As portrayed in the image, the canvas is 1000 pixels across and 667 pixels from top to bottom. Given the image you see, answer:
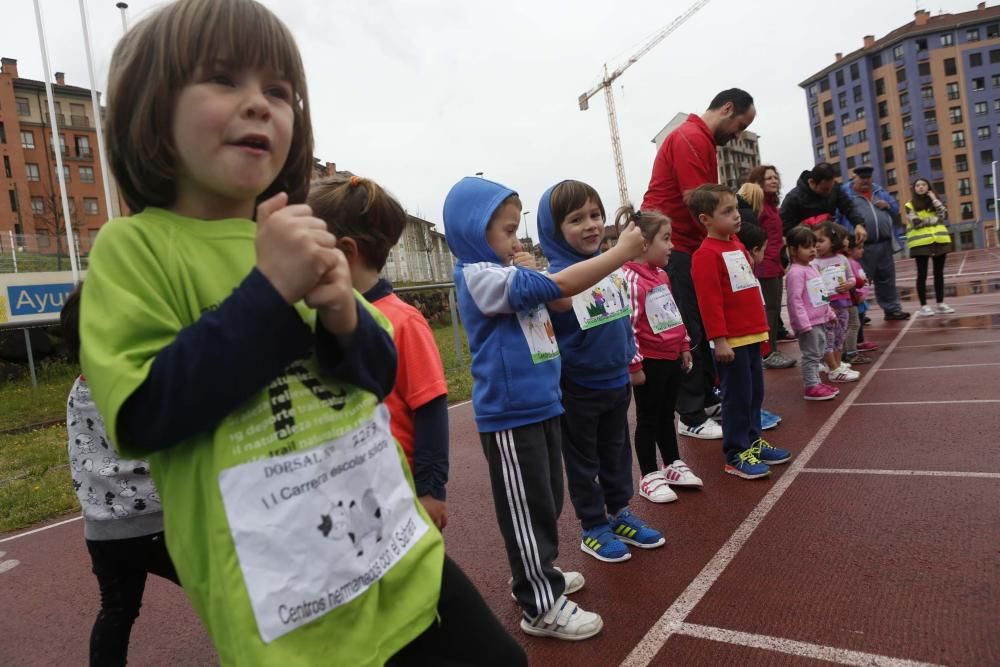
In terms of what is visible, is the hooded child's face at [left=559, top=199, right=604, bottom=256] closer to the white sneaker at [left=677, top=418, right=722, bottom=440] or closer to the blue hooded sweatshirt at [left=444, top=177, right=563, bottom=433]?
the blue hooded sweatshirt at [left=444, top=177, right=563, bottom=433]

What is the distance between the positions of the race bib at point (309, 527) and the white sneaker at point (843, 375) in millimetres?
6317

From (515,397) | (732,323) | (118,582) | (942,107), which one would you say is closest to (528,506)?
(515,397)

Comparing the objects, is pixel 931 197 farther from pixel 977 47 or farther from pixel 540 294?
pixel 977 47

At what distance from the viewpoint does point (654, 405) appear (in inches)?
148

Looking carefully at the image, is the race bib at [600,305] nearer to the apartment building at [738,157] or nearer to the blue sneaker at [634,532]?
the blue sneaker at [634,532]

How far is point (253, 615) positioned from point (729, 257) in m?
3.63

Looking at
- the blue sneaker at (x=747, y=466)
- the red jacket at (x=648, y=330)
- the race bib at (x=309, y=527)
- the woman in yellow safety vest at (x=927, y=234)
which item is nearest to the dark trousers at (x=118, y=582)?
the race bib at (x=309, y=527)

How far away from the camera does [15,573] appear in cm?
385

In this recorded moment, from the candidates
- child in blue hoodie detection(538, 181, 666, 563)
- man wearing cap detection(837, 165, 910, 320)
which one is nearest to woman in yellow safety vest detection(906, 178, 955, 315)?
man wearing cap detection(837, 165, 910, 320)

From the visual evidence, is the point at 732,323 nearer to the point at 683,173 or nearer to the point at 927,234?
the point at 683,173

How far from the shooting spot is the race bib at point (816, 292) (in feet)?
18.5

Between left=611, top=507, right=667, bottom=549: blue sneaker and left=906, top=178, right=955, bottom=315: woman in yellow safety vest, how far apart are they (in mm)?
8154

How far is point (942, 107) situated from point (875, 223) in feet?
261

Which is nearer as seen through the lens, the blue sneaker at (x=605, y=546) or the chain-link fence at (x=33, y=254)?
the blue sneaker at (x=605, y=546)
